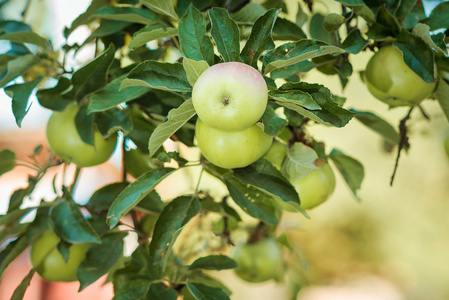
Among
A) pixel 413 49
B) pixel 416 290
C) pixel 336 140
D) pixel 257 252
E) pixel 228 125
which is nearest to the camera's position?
pixel 228 125

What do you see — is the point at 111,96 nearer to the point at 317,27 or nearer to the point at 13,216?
the point at 13,216

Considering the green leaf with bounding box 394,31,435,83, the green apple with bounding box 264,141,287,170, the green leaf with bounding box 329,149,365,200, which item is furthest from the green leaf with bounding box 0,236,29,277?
the green leaf with bounding box 394,31,435,83

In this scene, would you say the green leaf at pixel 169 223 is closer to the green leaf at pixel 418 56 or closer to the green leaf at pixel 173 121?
the green leaf at pixel 173 121

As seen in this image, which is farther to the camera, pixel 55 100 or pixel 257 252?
pixel 257 252

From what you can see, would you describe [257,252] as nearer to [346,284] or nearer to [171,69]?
[171,69]

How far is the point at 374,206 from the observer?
138 inches

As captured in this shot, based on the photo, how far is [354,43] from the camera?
→ 1.93 ft

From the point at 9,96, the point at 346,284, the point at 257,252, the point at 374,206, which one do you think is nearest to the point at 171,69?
the point at 9,96

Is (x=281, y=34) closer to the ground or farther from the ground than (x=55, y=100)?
farther from the ground

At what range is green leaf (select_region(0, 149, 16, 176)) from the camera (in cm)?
78

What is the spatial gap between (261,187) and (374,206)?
321 cm

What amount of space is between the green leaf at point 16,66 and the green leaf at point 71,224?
0.20 m

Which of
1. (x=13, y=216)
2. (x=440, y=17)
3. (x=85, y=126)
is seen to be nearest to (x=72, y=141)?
(x=85, y=126)

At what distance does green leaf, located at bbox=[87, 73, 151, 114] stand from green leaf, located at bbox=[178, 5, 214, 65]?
0.11 meters
